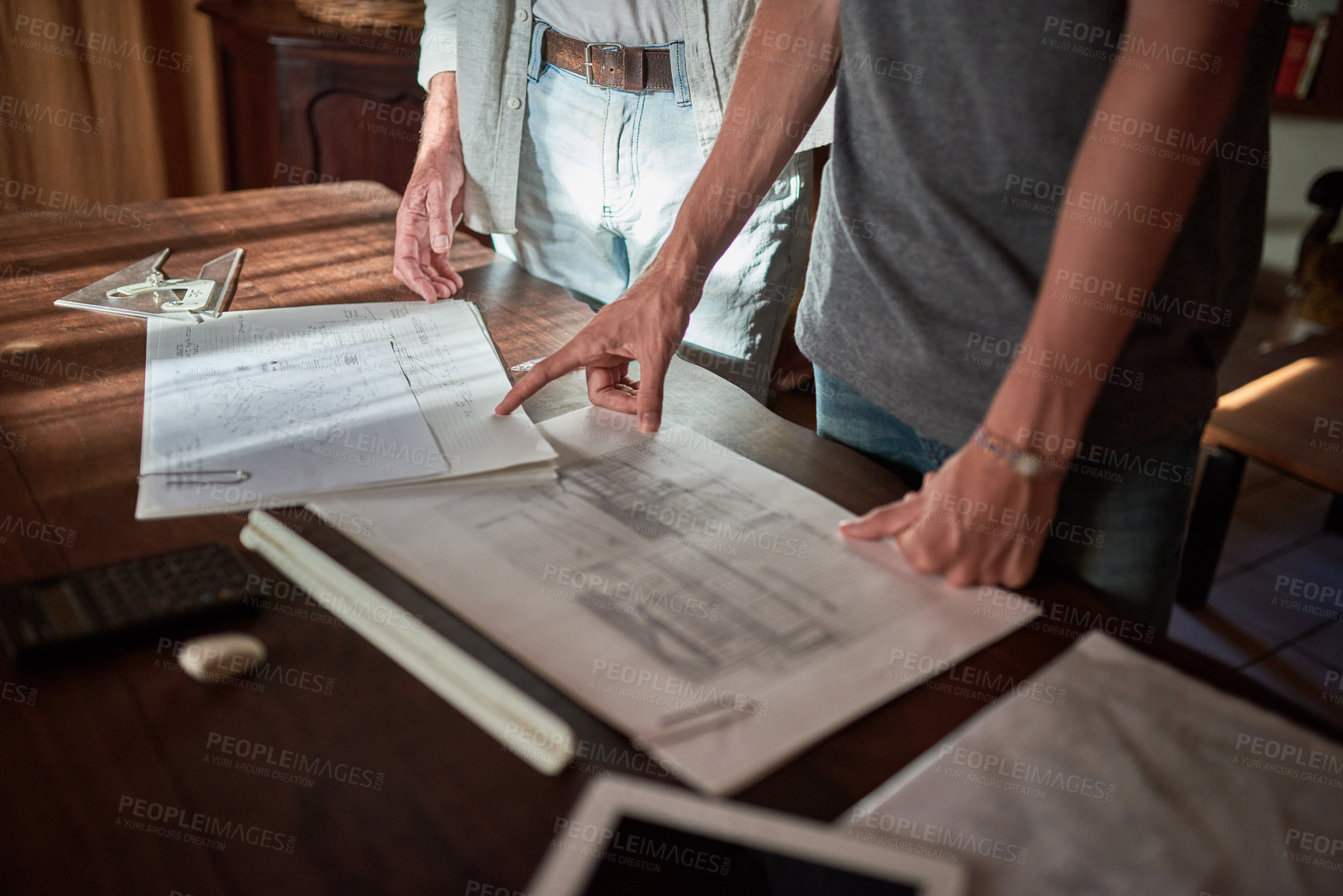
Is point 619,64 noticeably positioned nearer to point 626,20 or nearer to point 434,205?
point 626,20

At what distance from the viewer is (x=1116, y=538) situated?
861 mm

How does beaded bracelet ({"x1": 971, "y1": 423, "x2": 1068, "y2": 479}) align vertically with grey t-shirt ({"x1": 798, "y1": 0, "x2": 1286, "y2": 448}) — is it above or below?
below

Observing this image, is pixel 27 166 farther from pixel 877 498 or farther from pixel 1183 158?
pixel 1183 158

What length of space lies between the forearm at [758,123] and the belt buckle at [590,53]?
0.35 m

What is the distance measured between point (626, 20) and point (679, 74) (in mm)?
98

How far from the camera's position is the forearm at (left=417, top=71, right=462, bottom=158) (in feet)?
4.71

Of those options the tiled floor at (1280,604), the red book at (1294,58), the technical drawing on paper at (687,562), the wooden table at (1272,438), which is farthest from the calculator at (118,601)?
the red book at (1294,58)

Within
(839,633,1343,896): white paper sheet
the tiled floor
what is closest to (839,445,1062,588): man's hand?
(839,633,1343,896): white paper sheet

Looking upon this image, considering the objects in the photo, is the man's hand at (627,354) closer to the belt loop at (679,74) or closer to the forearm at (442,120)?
the belt loop at (679,74)

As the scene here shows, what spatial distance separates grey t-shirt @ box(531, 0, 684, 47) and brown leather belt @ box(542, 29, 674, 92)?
0.01 metres

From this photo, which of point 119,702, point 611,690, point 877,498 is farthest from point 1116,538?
point 119,702

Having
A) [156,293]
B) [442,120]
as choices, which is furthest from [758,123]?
[156,293]

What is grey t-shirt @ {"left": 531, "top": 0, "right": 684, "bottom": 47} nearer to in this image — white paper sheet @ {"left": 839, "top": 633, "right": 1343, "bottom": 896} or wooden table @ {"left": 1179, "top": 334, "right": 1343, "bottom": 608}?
white paper sheet @ {"left": 839, "top": 633, "right": 1343, "bottom": 896}

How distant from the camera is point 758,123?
40.8 inches
